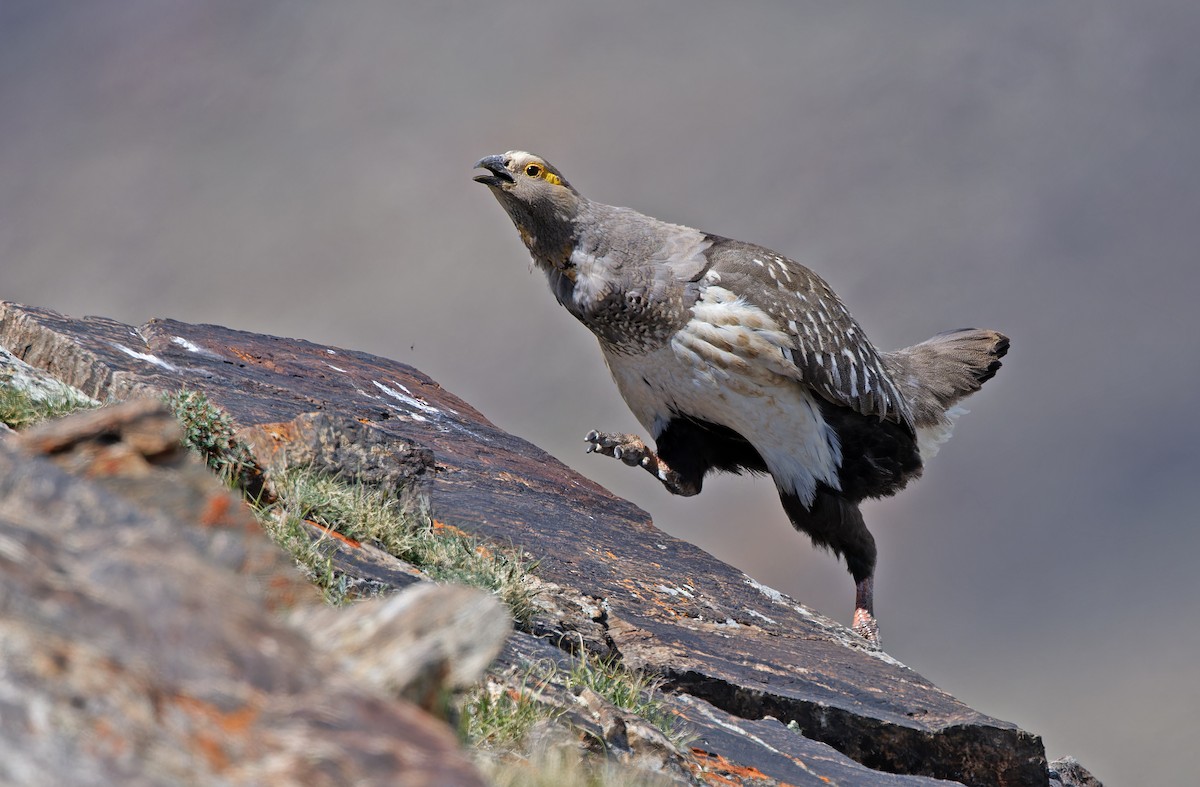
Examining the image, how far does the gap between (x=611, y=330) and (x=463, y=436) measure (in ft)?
4.30

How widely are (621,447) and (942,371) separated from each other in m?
3.65

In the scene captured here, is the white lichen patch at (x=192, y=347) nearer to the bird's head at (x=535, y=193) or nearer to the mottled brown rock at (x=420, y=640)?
the bird's head at (x=535, y=193)

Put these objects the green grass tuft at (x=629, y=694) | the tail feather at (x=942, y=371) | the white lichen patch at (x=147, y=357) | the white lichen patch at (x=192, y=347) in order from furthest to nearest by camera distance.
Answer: the tail feather at (x=942, y=371)
the white lichen patch at (x=192, y=347)
the white lichen patch at (x=147, y=357)
the green grass tuft at (x=629, y=694)

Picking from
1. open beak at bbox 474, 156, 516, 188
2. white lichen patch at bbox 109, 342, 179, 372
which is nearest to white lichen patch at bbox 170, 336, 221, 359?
white lichen patch at bbox 109, 342, 179, 372

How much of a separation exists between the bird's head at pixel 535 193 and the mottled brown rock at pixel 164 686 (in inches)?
248

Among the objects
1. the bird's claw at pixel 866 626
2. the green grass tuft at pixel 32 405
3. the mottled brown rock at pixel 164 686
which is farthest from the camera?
the bird's claw at pixel 866 626

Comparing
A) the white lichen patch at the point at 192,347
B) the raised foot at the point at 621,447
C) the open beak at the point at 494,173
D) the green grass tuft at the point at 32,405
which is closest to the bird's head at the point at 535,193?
the open beak at the point at 494,173

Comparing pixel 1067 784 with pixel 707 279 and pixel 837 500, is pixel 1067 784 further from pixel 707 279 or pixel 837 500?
pixel 707 279

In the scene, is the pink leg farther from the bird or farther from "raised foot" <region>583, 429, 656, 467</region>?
"raised foot" <region>583, 429, 656, 467</region>

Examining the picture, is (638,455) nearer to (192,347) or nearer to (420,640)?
(192,347)

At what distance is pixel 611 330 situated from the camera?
8430 mm

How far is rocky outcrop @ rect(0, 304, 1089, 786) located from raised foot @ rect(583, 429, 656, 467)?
308 millimetres

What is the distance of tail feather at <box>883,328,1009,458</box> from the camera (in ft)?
34.0

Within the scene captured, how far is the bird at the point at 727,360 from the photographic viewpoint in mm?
8273
